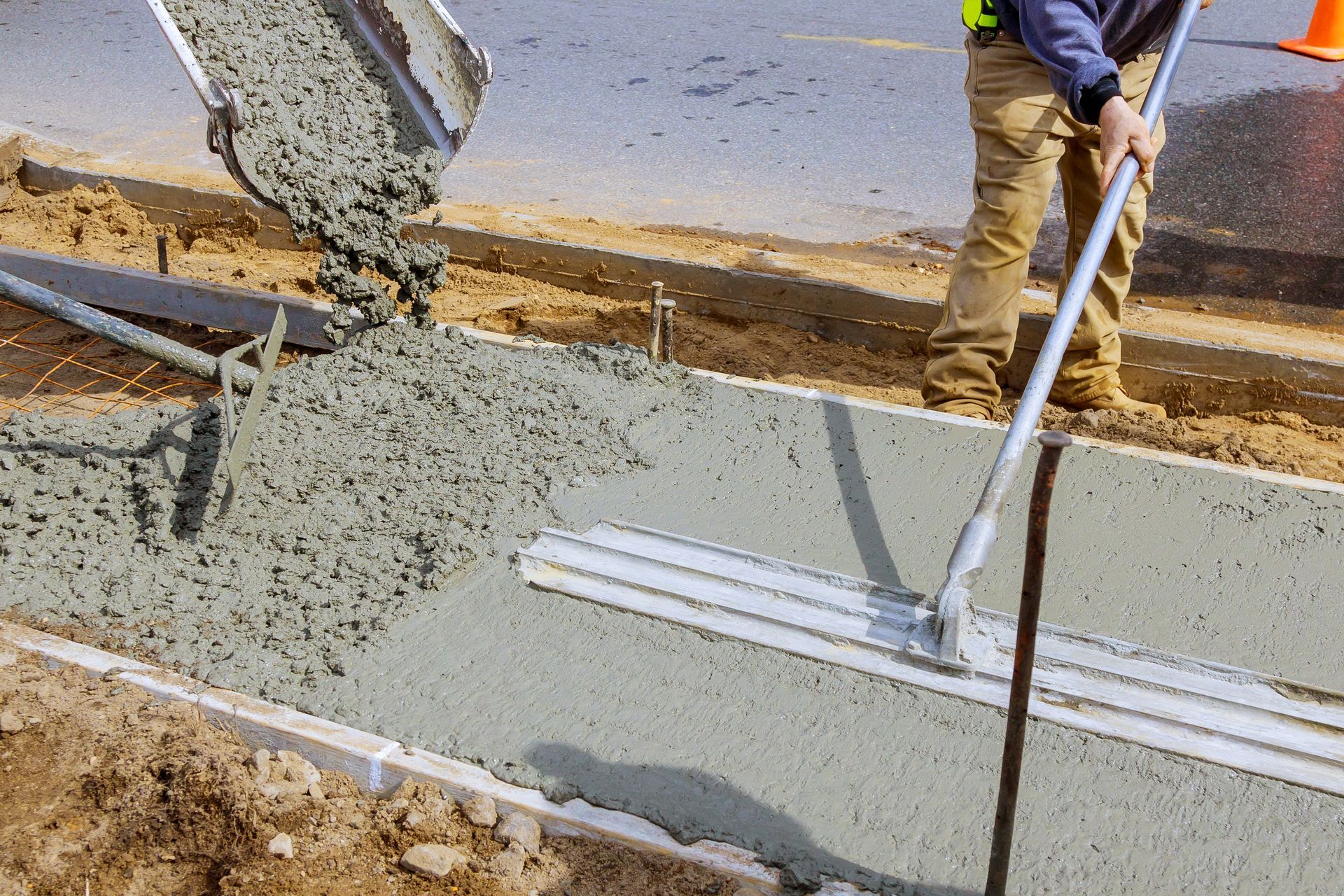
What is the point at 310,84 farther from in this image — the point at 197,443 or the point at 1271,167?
the point at 1271,167

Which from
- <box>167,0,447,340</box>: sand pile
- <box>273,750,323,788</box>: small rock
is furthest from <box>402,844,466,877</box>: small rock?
<box>167,0,447,340</box>: sand pile

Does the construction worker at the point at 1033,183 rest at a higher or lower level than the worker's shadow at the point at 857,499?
higher

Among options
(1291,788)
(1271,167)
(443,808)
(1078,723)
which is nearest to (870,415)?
(1078,723)

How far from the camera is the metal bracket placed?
2.73 meters

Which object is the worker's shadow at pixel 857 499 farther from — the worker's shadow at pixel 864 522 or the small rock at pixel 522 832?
the small rock at pixel 522 832

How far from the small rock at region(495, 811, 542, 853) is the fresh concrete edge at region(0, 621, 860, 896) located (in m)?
0.02

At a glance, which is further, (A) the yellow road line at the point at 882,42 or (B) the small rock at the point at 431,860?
(A) the yellow road line at the point at 882,42

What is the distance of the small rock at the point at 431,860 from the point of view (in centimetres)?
203

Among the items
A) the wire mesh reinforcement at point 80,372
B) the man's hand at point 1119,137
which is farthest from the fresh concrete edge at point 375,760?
the man's hand at point 1119,137

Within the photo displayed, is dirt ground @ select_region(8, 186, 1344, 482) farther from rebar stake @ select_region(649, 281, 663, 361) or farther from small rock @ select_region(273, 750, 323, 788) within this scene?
small rock @ select_region(273, 750, 323, 788)

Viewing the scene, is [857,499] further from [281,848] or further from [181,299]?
[181,299]

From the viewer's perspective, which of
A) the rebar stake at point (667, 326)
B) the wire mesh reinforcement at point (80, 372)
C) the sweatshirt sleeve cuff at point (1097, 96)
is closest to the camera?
the sweatshirt sleeve cuff at point (1097, 96)

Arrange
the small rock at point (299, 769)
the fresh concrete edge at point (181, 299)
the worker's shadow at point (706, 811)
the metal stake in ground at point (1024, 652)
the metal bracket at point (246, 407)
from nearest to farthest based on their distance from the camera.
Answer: the metal stake in ground at point (1024, 652), the worker's shadow at point (706, 811), the small rock at point (299, 769), the metal bracket at point (246, 407), the fresh concrete edge at point (181, 299)

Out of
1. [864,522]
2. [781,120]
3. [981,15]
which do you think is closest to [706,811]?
[864,522]
